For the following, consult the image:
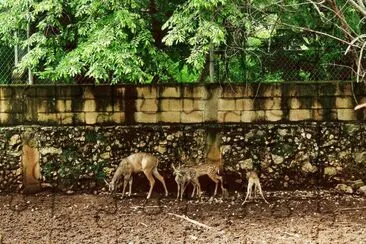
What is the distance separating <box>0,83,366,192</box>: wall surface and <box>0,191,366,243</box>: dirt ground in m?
0.28

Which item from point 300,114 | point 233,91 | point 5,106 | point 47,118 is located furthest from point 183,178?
point 5,106

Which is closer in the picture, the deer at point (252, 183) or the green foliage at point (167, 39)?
the green foliage at point (167, 39)

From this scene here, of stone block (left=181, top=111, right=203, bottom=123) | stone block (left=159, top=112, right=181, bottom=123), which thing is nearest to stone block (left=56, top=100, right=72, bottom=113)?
stone block (left=159, top=112, right=181, bottom=123)

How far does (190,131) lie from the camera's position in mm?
7168

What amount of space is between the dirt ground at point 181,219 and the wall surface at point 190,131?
0.93 feet

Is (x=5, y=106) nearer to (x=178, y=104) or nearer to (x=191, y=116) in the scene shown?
(x=178, y=104)

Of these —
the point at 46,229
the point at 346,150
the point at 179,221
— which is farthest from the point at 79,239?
the point at 346,150

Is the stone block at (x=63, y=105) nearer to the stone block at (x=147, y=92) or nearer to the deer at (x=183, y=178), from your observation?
the stone block at (x=147, y=92)

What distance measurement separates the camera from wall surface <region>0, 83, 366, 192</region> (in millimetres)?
7090

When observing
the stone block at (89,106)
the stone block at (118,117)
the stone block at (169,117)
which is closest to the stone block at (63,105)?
the stone block at (89,106)

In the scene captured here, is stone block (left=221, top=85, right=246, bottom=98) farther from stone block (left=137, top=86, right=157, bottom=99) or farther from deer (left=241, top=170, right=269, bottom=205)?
deer (left=241, top=170, right=269, bottom=205)

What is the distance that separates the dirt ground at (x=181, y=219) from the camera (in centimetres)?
570

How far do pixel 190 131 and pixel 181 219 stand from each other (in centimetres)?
132

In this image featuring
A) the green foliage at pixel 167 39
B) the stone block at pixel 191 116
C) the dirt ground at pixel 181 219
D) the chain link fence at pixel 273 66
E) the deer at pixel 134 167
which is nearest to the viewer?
the dirt ground at pixel 181 219
